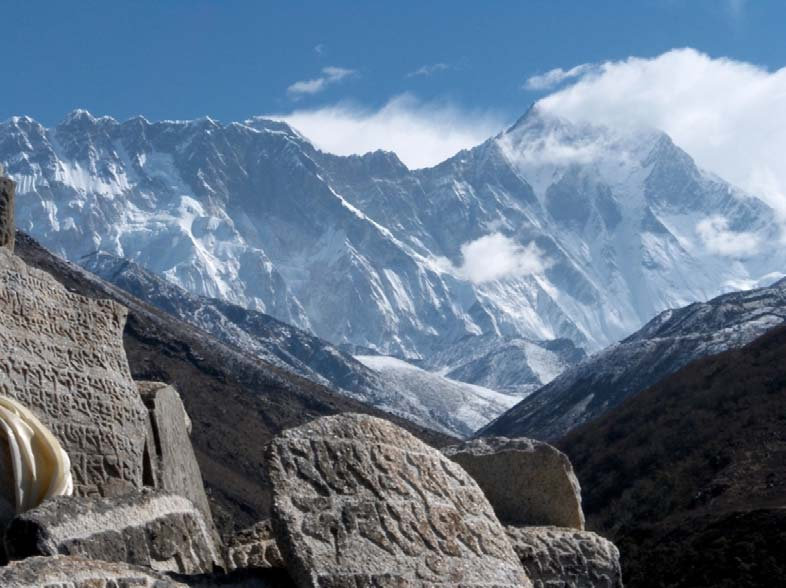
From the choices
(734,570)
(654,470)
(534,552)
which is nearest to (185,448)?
(534,552)

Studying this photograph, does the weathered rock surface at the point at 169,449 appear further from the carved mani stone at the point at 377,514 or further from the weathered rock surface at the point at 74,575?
the weathered rock surface at the point at 74,575

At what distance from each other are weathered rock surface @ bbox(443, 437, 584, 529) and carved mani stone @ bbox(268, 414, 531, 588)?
1.23 m

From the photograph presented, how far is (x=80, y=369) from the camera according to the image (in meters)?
9.65

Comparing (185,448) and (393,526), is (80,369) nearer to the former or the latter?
(185,448)

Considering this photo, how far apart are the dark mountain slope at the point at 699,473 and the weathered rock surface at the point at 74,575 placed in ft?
47.4

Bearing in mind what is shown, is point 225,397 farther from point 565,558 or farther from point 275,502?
point 275,502

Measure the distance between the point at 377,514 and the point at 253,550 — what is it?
1583 mm

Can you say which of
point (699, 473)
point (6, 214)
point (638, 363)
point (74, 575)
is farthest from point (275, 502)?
point (638, 363)

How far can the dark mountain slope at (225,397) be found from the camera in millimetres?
94562

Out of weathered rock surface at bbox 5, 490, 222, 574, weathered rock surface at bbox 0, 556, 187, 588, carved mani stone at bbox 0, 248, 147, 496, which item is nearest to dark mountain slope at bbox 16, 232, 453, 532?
carved mani stone at bbox 0, 248, 147, 496

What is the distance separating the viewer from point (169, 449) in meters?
10.5

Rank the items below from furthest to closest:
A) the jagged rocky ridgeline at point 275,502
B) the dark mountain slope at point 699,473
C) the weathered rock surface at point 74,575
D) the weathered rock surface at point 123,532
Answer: the dark mountain slope at point 699,473 → the jagged rocky ridgeline at point 275,502 → the weathered rock surface at point 123,532 → the weathered rock surface at point 74,575

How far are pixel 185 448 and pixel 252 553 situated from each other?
8.40 ft

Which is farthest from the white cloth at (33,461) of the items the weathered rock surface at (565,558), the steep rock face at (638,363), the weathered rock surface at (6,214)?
the steep rock face at (638,363)
